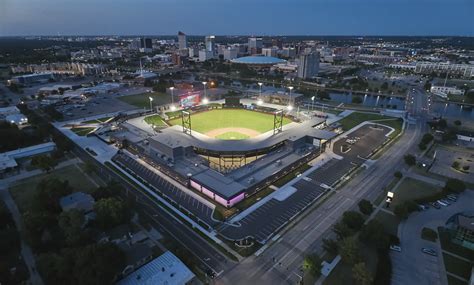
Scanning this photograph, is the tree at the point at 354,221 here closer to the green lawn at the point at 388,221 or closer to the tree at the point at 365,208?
the tree at the point at 365,208

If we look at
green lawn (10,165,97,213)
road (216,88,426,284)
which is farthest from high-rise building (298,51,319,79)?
green lawn (10,165,97,213)

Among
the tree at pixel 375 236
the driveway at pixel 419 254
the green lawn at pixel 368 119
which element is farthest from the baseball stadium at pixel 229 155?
the driveway at pixel 419 254

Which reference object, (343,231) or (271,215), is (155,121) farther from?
(343,231)

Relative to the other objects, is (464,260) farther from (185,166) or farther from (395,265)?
(185,166)

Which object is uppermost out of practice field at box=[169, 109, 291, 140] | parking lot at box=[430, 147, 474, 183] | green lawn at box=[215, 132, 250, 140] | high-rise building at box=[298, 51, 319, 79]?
high-rise building at box=[298, 51, 319, 79]

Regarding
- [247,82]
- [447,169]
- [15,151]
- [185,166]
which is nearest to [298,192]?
[185,166]

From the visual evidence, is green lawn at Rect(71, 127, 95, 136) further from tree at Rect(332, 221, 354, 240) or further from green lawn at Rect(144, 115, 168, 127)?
tree at Rect(332, 221, 354, 240)
